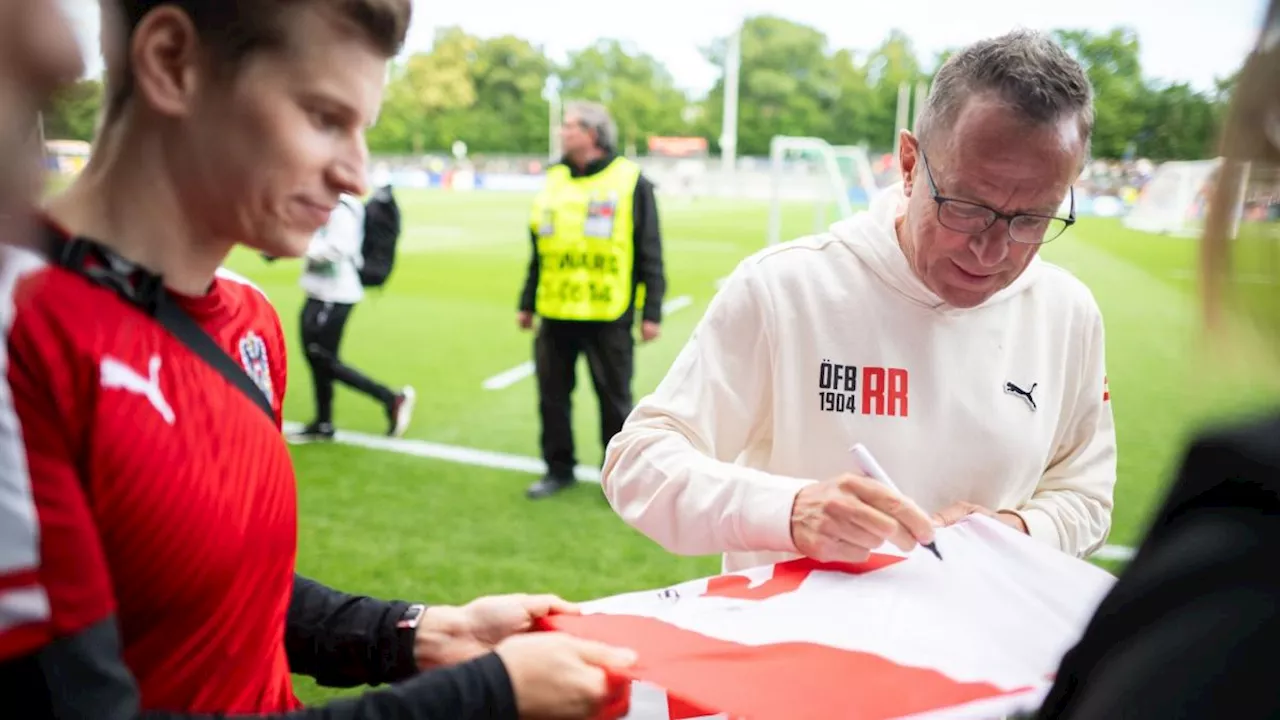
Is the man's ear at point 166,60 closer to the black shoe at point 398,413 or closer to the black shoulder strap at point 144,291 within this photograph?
the black shoulder strap at point 144,291

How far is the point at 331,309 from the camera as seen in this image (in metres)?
6.43

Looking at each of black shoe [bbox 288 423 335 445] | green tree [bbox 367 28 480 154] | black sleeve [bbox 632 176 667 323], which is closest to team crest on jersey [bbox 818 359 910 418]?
black sleeve [bbox 632 176 667 323]

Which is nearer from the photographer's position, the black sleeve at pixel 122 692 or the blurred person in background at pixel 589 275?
the black sleeve at pixel 122 692

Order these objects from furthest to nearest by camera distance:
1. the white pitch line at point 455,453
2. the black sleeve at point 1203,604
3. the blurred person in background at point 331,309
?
the blurred person in background at point 331,309, the white pitch line at point 455,453, the black sleeve at point 1203,604

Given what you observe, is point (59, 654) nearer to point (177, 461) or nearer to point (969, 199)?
point (177, 461)

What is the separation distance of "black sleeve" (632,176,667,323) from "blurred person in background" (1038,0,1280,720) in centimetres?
505

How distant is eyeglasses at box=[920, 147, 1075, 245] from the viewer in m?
1.70

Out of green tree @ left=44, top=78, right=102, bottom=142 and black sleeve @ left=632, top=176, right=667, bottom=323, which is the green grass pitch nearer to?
green tree @ left=44, top=78, right=102, bottom=142

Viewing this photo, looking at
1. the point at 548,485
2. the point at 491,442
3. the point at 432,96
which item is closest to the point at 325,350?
the point at 491,442

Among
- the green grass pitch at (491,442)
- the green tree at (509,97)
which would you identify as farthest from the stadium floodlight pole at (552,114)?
the green grass pitch at (491,442)

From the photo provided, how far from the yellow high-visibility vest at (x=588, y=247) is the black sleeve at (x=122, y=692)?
4587 mm

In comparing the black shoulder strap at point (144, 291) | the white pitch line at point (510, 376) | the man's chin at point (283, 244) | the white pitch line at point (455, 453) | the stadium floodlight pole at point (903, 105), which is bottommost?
the white pitch line at point (455, 453)

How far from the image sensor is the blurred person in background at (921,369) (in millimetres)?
1677

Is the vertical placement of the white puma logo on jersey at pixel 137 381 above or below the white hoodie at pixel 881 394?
above
